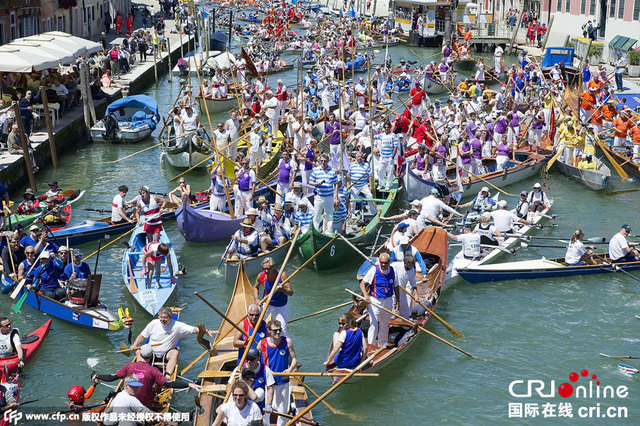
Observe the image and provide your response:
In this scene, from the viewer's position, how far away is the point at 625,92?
35.1m

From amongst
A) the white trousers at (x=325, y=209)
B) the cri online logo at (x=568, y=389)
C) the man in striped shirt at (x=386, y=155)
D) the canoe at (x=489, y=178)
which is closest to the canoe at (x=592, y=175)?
the canoe at (x=489, y=178)

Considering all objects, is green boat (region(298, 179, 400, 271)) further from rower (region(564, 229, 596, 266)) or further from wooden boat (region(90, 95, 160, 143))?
wooden boat (region(90, 95, 160, 143))

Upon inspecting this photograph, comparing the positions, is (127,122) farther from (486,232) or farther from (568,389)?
(568,389)

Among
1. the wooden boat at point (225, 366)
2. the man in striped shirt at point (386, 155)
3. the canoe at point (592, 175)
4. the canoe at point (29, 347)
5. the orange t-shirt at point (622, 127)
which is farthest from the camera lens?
the orange t-shirt at point (622, 127)

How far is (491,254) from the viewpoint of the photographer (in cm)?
1941

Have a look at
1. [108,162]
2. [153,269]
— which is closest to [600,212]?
[153,269]

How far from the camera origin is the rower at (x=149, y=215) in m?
18.0

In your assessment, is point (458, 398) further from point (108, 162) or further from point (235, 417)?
point (108, 162)

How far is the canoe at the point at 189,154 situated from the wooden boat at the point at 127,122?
5.03 meters

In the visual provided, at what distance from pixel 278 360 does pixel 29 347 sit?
5585 mm

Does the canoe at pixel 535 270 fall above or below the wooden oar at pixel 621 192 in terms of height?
below

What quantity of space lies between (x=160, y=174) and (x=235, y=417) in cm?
1917

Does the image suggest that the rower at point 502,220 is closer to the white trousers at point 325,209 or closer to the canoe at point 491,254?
the canoe at point 491,254

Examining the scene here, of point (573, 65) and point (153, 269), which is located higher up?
point (573, 65)
